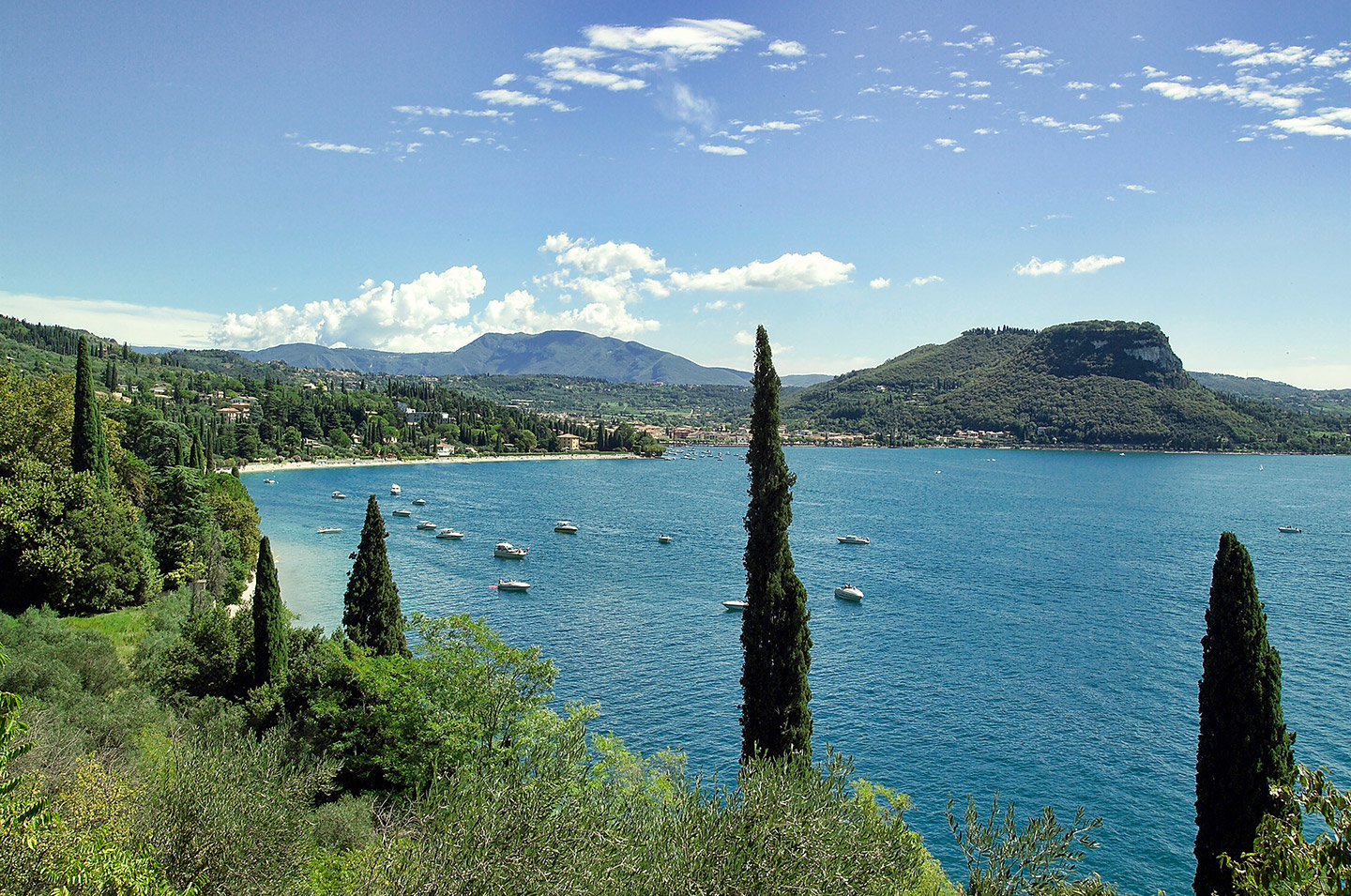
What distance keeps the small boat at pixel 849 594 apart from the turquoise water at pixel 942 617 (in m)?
1.21

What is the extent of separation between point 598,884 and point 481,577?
46.8 m

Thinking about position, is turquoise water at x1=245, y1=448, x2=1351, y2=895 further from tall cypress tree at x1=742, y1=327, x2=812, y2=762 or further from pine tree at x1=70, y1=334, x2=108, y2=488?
pine tree at x1=70, y1=334, x2=108, y2=488

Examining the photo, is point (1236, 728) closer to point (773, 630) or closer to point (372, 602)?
point (773, 630)

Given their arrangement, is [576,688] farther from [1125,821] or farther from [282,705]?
[1125,821]

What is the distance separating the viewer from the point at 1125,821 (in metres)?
22.6

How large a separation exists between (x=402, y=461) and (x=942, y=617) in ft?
406

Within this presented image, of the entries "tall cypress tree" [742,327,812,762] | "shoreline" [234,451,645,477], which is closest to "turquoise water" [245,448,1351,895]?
"tall cypress tree" [742,327,812,762]

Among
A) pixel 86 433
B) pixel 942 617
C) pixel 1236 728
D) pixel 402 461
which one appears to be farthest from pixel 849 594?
pixel 402 461

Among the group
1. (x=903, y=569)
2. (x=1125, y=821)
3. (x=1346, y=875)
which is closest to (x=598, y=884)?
(x=1346, y=875)

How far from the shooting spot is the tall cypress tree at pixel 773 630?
16.8 m

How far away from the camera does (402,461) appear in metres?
146

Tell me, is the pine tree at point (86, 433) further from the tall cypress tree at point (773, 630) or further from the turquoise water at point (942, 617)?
the tall cypress tree at point (773, 630)

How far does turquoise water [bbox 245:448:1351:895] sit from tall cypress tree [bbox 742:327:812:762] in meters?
6.21

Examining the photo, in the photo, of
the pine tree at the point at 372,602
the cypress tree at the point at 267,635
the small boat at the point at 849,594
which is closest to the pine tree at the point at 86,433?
the cypress tree at the point at 267,635
